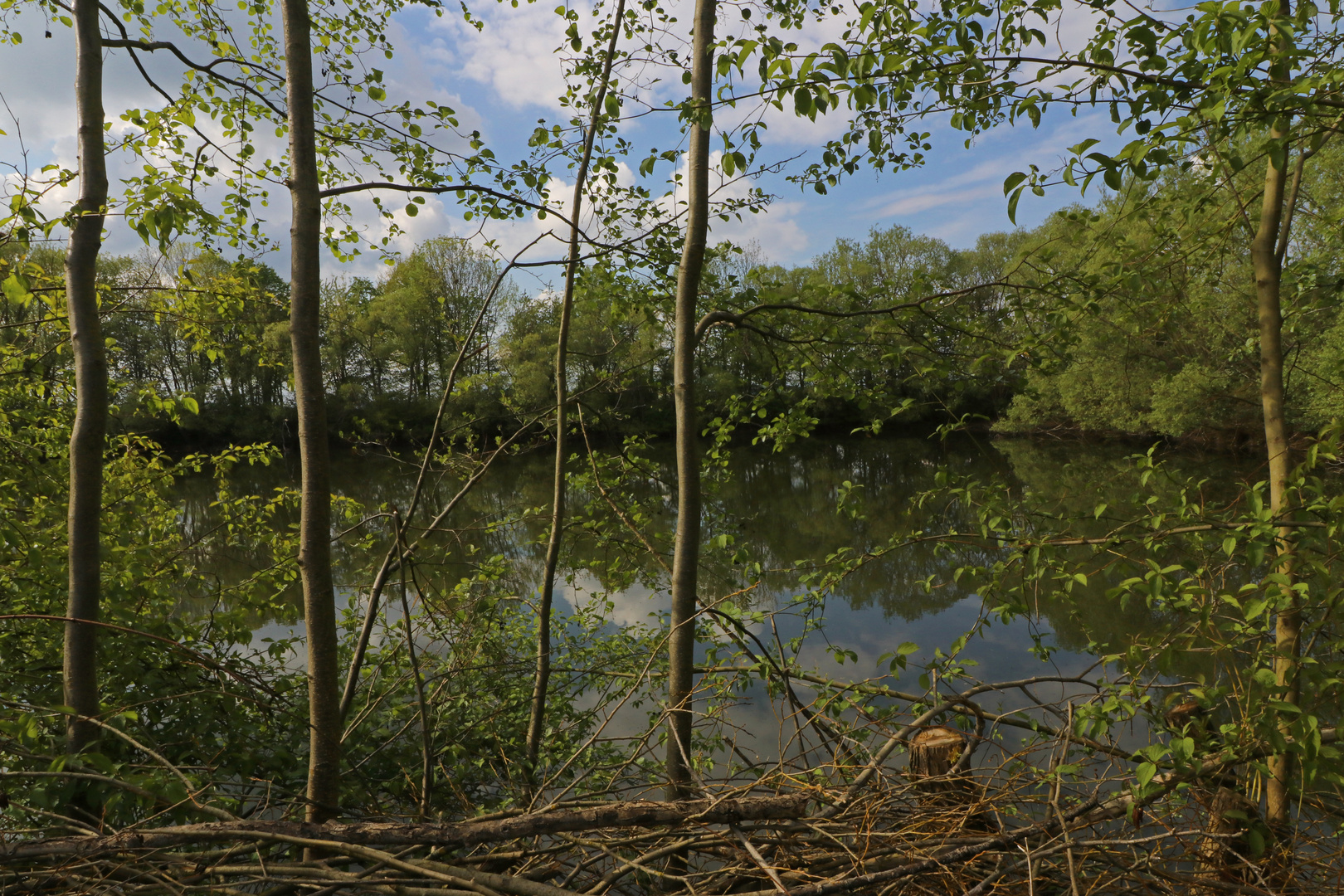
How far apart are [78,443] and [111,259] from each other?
28300mm

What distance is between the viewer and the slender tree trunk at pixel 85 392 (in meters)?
2.83

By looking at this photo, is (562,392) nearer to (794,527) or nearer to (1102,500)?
(1102,500)

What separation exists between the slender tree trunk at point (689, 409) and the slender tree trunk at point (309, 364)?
136 centimetres

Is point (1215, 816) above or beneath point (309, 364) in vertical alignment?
beneath

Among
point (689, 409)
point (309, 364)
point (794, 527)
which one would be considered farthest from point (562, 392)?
point (794, 527)

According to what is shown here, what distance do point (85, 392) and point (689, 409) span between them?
2.30 m

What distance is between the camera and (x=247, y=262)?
406 cm

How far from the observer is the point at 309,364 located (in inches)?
97.3

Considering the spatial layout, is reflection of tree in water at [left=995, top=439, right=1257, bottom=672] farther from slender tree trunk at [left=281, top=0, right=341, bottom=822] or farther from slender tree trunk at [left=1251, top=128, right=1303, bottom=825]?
slender tree trunk at [left=281, top=0, right=341, bottom=822]

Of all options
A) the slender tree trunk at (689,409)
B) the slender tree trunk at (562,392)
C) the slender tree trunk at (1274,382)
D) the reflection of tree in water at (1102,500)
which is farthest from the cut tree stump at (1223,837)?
the slender tree trunk at (562,392)

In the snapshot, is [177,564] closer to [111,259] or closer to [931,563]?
[931,563]

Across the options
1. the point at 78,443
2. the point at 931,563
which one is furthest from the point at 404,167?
the point at 931,563

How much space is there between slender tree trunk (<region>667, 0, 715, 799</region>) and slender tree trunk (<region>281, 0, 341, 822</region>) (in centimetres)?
136

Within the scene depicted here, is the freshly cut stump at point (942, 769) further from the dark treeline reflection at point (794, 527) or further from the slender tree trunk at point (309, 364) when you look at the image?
the slender tree trunk at point (309, 364)
